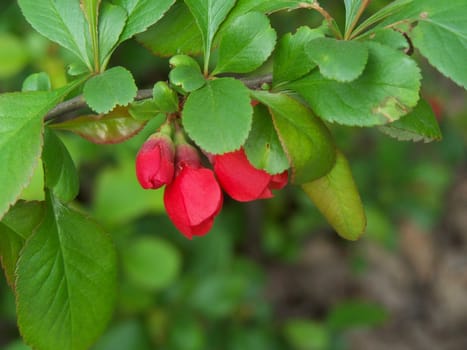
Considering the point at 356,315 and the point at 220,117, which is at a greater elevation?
the point at 220,117

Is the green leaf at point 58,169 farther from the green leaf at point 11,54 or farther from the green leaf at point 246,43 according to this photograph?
the green leaf at point 11,54

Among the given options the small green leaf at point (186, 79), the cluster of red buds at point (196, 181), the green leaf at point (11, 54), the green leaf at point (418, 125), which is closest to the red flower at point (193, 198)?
the cluster of red buds at point (196, 181)

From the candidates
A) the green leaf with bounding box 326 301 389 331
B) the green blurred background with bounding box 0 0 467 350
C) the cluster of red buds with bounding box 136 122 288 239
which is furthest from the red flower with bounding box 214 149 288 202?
the green leaf with bounding box 326 301 389 331

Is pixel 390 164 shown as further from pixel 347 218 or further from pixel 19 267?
pixel 19 267

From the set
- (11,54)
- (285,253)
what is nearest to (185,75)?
(11,54)

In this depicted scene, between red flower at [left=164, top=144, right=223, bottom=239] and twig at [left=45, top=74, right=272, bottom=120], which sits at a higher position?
twig at [left=45, top=74, right=272, bottom=120]

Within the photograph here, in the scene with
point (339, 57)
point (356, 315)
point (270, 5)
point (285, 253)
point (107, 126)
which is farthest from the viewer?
point (285, 253)

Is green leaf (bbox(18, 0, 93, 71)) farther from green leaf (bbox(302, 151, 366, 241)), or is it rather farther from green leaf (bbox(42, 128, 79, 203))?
green leaf (bbox(302, 151, 366, 241))

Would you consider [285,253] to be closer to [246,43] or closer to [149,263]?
[149,263]

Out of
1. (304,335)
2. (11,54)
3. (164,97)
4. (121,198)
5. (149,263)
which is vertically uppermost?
(164,97)

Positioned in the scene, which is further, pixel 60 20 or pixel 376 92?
pixel 60 20
